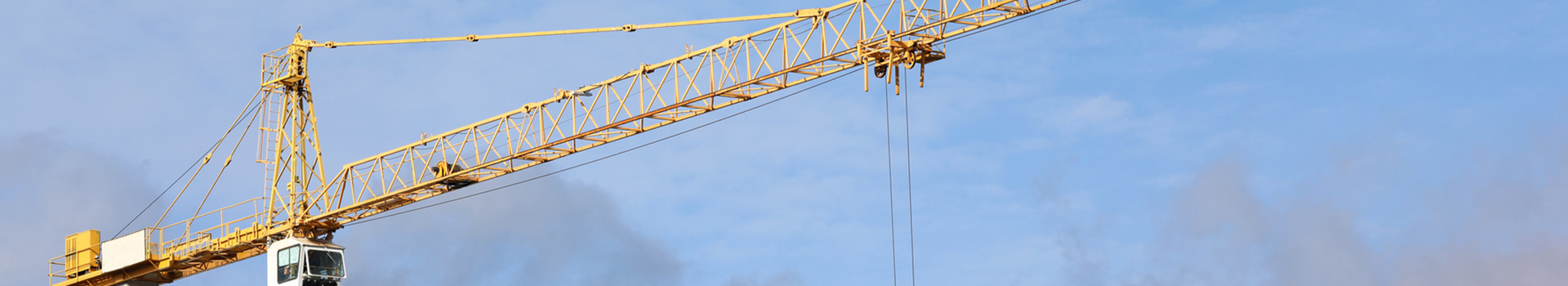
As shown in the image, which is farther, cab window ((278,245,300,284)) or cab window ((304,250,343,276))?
cab window ((304,250,343,276))

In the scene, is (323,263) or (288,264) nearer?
(288,264)

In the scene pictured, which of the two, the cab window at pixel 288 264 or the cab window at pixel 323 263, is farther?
the cab window at pixel 323 263

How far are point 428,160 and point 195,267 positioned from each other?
1703 centimetres

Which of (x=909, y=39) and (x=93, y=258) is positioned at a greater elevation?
(x=909, y=39)

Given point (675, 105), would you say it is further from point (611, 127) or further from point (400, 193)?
point (400, 193)

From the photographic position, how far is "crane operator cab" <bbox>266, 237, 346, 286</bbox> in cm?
7400

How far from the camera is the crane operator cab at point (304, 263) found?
74000 millimetres

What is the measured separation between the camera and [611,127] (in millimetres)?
68125

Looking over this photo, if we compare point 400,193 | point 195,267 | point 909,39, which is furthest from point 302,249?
point 909,39

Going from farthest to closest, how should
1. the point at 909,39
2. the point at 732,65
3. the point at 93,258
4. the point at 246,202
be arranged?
the point at 93,258
the point at 246,202
the point at 732,65
the point at 909,39

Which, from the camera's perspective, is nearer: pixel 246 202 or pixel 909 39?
pixel 909 39

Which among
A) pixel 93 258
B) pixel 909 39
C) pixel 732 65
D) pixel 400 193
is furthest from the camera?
pixel 93 258

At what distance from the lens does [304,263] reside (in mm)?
74125

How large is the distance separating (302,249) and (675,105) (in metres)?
18.3
